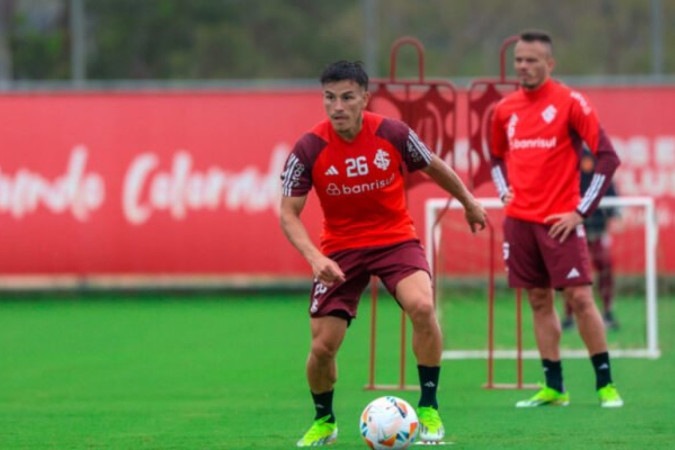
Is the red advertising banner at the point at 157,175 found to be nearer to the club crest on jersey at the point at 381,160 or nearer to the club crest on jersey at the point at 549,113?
the club crest on jersey at the point at 549,113

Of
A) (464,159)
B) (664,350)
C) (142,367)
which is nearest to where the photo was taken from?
(142,367)

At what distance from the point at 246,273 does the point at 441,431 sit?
1292 centimetres

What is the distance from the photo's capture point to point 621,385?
476 inches

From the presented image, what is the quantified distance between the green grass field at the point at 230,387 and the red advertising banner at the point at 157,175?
1.02 m

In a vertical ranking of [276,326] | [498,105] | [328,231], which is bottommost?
[276,326]

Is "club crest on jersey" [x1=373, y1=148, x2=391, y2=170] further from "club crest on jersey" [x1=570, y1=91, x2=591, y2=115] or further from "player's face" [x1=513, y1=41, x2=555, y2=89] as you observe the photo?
"club crest on jersey" [x1=570, y1=91, x2=591, y2=115]

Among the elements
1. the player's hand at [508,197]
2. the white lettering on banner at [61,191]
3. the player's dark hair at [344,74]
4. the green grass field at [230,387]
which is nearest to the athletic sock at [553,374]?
the green grass field at [230,387]

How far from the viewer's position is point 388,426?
324 inches

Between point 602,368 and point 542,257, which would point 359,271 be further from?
point 602,368

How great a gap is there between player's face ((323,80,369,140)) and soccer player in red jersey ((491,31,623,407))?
2267mm

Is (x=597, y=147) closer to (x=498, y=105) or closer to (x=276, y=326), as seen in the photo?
(x=498, y=105)

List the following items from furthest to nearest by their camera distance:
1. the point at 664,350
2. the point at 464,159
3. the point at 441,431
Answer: the point at 464,159, the point at 664,350, the point at 441,431

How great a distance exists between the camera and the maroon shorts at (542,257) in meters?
10.5

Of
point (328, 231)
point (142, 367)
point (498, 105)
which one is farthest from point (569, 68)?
point (328, 231)
